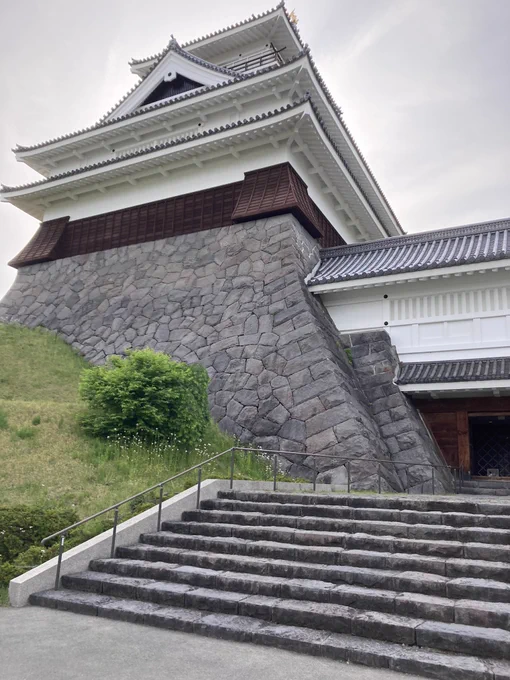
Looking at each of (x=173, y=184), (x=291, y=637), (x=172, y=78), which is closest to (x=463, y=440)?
(x=291, y=637)

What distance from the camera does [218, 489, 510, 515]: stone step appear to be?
6.33m

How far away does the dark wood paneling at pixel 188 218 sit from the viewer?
46.3 feet

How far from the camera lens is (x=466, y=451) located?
11719 mm

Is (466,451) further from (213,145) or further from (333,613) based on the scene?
(213,145)

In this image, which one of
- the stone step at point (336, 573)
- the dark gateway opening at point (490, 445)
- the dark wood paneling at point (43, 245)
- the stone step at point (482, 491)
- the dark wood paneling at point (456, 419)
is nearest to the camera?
the stone step at point (336, 573)

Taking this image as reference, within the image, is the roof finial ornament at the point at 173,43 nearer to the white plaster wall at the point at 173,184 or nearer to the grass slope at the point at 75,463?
the white plaster wall at the point at 173,184

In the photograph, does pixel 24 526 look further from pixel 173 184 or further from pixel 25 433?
pixel 173 184

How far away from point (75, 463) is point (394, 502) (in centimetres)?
510

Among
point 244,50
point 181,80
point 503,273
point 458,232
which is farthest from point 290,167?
point 244,50

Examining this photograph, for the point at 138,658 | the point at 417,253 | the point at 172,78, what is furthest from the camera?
the point at 172,78

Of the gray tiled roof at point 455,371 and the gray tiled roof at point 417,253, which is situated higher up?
the gray tiled roof at point 417,253

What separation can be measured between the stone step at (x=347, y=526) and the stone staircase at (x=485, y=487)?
18.3 feet

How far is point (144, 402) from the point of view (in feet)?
31.6

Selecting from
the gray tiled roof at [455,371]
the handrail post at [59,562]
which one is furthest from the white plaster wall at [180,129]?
the handrail post at [59,562]
